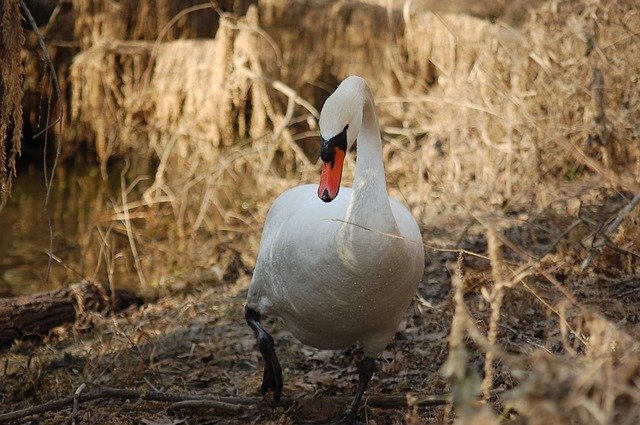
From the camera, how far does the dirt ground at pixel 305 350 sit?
4.88 meters

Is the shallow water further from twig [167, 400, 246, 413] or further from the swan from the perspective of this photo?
the swan

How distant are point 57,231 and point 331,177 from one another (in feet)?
22.2

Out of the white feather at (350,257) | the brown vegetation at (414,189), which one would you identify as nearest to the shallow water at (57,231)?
the brown vegetation at (414,189)

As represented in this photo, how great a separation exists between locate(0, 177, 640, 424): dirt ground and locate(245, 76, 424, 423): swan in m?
0.32

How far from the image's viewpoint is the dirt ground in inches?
192

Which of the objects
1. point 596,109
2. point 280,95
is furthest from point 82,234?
point 596,109

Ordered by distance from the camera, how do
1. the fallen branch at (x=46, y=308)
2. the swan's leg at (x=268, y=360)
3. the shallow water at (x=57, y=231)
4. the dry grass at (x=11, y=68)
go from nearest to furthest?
the dry grass at (x=11, y=68) → the swan's leg at (x=268, y=360) → the fallen branch at (x=46, y=308) → the shallow water at (x=57, y=231)

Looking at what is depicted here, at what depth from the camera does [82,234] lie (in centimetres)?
1004

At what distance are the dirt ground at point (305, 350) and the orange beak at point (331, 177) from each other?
641 millimetres

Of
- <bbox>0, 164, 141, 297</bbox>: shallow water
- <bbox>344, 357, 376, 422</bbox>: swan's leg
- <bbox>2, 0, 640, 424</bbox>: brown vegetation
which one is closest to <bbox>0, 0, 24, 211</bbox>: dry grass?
<bbox>2, 0, 640, 424</bbox>: brown vegetation

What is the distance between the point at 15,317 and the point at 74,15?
6.40 m

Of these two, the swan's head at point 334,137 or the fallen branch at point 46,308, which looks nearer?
the swan's head at point 334,137

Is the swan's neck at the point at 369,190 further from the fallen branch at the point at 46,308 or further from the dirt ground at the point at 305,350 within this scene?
the fallen branch at the point at 46,308

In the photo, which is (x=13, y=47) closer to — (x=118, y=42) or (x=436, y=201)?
(x=436, y=201)
